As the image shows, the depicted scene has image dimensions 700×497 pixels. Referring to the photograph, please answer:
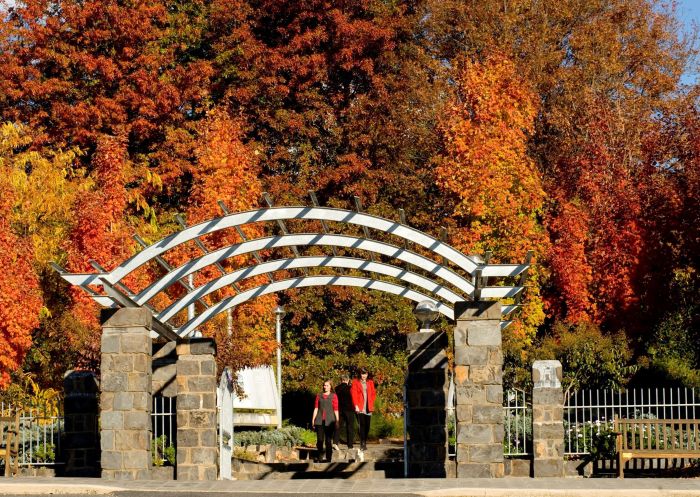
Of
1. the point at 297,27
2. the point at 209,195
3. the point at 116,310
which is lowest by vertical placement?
the point at 116,310

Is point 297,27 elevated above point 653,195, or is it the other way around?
point 297,27

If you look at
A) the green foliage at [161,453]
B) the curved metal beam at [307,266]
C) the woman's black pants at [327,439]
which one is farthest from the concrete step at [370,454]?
the curved metal beam at [307,266]

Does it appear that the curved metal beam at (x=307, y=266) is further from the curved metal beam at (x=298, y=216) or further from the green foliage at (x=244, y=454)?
the green foliage at (x=244, y=454)

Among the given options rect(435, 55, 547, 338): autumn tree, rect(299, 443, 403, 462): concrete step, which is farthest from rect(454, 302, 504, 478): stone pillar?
rect(435, 55, 547, 338): autumn tree

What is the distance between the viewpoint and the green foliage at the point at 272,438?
29391 mm

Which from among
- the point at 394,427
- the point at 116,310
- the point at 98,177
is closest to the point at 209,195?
the point at 98,177

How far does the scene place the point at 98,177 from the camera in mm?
37688

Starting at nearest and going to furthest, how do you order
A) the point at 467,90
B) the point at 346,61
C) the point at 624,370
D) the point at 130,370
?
the point at 130,370
the point at 624,370
the point at 467,90
the point at 346,61

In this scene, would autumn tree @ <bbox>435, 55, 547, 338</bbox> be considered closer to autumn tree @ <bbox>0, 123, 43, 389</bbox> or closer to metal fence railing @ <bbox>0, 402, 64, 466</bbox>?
autumn tree @ <bbox>0, 123, 43, 389</bbox>

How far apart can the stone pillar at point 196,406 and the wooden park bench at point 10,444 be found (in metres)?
2.87

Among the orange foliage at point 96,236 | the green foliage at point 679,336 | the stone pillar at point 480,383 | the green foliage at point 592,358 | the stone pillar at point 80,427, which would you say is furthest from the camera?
the green foliage at point 679,336

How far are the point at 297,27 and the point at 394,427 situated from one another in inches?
583

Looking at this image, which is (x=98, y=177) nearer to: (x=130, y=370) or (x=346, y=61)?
(x=346, y=61)

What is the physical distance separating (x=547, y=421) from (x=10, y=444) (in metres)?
9.27
